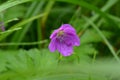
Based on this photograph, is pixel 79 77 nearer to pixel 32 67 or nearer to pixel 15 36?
pixel 32 67

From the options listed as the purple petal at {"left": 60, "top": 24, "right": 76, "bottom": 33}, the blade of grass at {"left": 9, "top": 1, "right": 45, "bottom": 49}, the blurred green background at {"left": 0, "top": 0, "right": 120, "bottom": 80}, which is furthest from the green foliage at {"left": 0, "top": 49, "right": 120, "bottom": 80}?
the blade of grass at {"left": 9, "top": 1, "right": 45, "bottom": 49}

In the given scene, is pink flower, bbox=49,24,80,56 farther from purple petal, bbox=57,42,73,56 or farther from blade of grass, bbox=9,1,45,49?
blade of grass, bbox=9,1,45,49

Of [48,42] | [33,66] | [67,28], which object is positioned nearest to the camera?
[67,28]

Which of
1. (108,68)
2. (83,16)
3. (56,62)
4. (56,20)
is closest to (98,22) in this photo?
(83,16)

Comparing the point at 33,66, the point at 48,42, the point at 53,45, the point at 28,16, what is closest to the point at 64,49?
the point at 53,45

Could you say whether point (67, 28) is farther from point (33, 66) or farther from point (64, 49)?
point (33, 66)

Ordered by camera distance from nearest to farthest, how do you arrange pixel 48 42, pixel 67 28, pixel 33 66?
pixel 67 28 → pixel 33 66 → pixel 48 42

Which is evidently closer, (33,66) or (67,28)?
(67,28)
